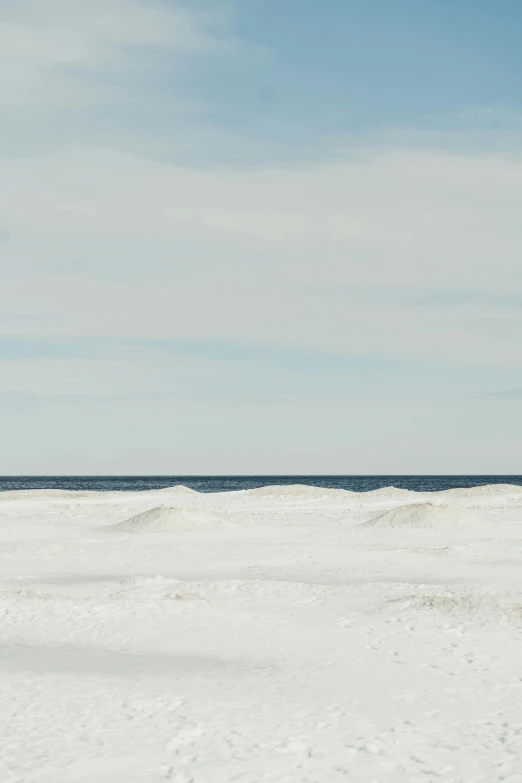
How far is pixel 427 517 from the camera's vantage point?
38.1 metres

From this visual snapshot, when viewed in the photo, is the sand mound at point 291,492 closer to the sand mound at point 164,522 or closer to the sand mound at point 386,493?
the sand mound at point 386,493

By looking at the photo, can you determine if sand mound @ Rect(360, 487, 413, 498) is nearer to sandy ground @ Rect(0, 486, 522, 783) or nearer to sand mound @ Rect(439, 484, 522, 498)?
sand mound @ Rect(439, 484, 522, 498)

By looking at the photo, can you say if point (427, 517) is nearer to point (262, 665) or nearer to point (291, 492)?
point (262, 665)

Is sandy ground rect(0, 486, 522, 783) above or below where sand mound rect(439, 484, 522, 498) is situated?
below

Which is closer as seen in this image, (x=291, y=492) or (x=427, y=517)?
(x=427, y=517)

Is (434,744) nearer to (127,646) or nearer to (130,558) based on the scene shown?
(127,646)

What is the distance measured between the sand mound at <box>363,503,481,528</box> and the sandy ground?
9.09 metres

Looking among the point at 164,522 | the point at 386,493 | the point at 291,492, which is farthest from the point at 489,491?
the point at 164,522

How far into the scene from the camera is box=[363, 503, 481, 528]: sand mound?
37562mm

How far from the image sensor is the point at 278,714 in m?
10.5

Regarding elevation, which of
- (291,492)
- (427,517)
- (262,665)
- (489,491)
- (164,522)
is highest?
(489,491)

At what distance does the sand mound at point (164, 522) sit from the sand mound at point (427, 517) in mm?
7679

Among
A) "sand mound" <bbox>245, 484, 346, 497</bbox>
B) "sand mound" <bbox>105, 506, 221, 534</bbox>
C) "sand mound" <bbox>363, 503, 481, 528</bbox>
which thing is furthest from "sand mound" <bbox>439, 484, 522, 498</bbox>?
"sand mound" <bbox>105, 506, 221, 534</bbox>

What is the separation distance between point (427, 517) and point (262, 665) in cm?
2622
